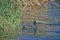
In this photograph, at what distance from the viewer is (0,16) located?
11023 mm

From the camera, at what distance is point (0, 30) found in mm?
11219

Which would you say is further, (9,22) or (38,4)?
(38,4)

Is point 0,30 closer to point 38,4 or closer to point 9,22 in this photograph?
point 9,22

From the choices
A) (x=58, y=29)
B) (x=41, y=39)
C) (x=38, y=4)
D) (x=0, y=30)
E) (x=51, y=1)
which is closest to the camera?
(x=41, y=39)

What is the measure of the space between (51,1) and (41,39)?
1202cm

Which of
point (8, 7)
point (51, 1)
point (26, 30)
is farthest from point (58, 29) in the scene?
point (51, 1)

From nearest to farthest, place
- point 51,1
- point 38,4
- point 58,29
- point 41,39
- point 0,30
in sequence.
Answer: point 41,39 → point 0,30 → point 58,29 → point 38,4 → point 51,1

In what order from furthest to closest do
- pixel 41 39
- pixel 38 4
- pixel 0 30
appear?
pixel 38 4 → pixel 0 30 → pixel 41 39

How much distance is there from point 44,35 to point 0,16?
1.59m

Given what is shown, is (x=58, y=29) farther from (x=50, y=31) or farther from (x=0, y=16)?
(x=0, y=16)

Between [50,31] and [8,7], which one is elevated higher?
[8,7]

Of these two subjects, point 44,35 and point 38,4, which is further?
point 38,4

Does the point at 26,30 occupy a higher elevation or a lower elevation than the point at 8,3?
lower

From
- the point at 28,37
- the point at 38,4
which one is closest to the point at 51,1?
the point at 38,4
